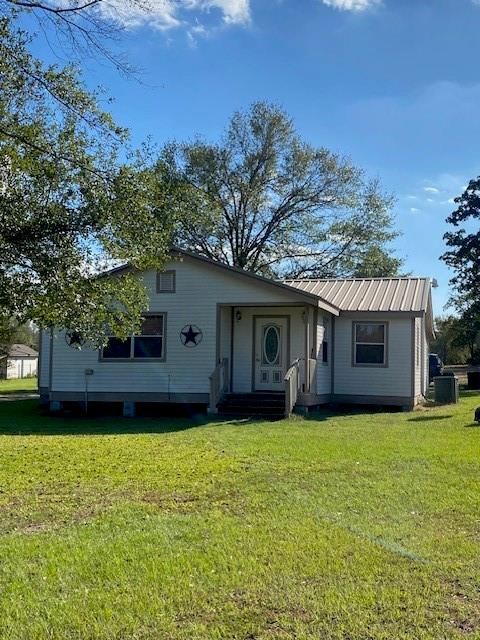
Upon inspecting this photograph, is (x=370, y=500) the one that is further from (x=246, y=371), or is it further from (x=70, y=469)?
(x=246, y=371)

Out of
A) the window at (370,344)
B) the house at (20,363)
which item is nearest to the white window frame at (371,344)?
the window at (370,344)

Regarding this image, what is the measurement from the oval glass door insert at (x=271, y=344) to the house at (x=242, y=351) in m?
0.03

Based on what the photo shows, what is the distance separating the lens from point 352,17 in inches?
452

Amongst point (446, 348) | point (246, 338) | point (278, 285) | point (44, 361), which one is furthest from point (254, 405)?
point (446, 348)

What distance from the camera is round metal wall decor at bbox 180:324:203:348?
17.4 meters

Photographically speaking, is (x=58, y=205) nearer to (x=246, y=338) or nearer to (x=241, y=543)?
(x=241, y=543)

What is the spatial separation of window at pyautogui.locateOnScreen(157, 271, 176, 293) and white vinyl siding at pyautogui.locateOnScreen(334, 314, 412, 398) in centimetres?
498

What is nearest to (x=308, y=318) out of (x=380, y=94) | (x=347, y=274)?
(x=380, y=94)

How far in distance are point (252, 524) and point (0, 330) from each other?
4.70 m

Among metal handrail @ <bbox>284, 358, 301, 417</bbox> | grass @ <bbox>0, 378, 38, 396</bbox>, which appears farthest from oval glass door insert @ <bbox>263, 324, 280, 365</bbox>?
grass @ <bbox>0, 378, 38, 396</bbox>

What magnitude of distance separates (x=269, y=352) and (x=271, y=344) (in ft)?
0.74

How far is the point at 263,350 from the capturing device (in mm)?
17812

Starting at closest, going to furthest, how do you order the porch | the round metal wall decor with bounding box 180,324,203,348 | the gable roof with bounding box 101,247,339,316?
the gable roof with bounding box 101,247,339,316
the porch
the round metal wall decor with bounding box 180,324,203,348

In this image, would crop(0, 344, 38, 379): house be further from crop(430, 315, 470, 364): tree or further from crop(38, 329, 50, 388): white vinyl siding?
crop(38, 329, 50, 388): white vinyl siding
